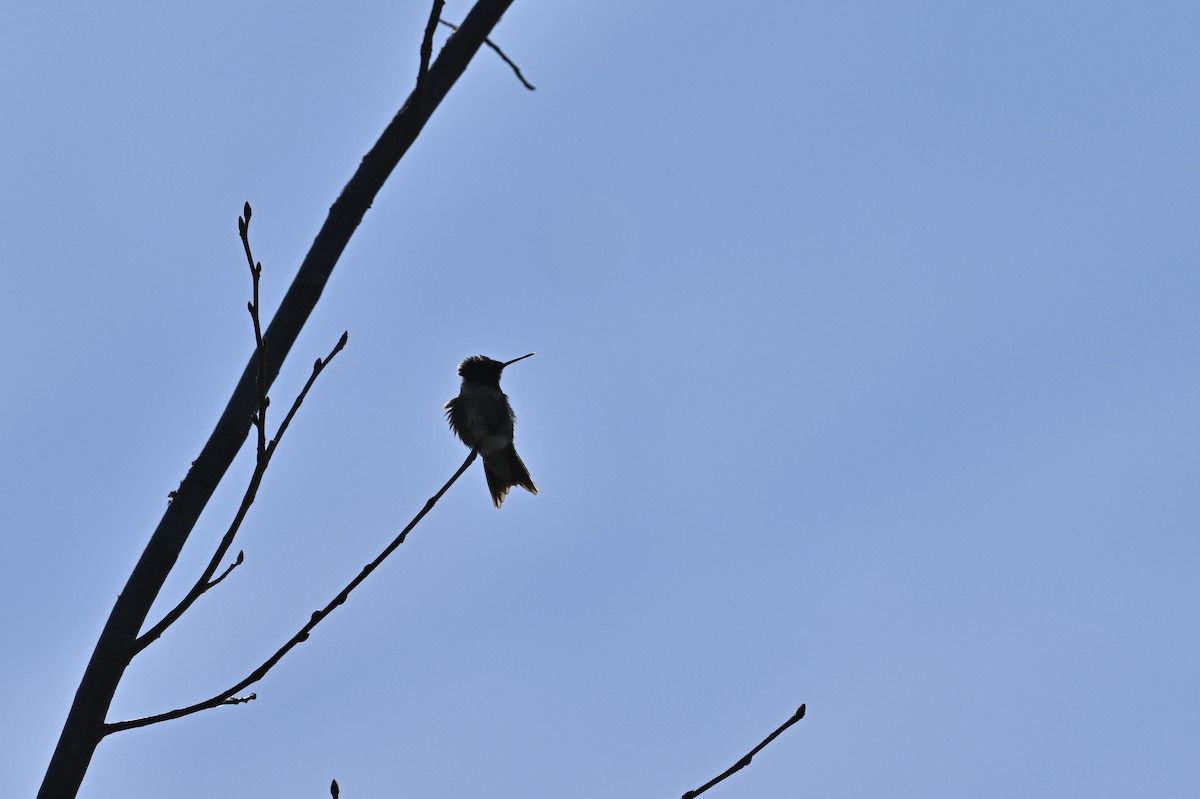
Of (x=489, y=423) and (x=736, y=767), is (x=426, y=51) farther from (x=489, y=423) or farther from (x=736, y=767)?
(x=489, y=423)

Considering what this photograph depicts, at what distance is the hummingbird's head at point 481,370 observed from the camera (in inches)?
468

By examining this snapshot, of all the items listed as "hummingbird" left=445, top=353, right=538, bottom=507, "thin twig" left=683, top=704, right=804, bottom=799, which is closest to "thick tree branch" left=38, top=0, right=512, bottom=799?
"thin twig" left=683, top=704, right=804, bottom=799

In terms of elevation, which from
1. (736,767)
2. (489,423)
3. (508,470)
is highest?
(489,423)

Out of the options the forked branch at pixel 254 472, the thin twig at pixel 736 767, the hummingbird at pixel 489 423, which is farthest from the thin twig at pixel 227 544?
the hummingbird at pixel 489 423

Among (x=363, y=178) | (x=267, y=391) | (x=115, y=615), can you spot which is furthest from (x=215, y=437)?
(x=363, y=178)

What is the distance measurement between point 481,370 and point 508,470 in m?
1.17

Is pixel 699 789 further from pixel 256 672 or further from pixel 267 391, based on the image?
pixel 267 391

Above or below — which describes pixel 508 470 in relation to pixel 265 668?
above

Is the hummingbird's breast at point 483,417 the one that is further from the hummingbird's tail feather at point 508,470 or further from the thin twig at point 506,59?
the thin twig at point 506,59

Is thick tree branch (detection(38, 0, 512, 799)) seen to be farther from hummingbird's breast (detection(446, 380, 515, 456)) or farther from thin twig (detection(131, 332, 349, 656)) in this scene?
hummingbird's breast (detection(446, 380, 515, 456))

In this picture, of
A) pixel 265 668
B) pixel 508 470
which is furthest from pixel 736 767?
pixel 508 470

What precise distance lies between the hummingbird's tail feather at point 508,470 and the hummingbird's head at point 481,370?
87 cm

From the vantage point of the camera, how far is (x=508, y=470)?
1131 cm

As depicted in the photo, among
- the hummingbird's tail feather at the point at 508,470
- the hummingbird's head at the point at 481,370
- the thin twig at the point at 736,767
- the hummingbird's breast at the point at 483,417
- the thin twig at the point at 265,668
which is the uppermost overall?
the hummingbird's head at the point at 481,370
